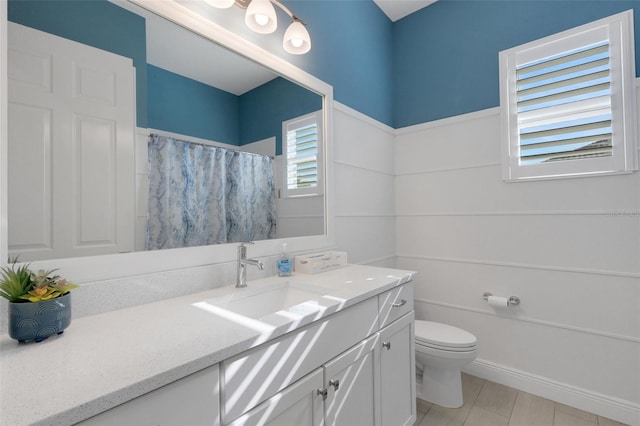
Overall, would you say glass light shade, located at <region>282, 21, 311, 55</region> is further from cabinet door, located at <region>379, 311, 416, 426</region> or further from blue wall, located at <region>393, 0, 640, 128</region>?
cabinet door, located at <region>379, 311, 416, 426</region>

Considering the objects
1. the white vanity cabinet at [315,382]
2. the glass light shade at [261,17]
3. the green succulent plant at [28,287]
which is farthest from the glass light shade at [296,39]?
the green succulent plant at [28,287]

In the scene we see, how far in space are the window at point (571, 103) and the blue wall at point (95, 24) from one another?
2.20m

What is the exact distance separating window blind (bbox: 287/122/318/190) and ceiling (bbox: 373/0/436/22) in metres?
1.43

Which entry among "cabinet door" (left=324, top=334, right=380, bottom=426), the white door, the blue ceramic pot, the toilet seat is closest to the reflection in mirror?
the white door

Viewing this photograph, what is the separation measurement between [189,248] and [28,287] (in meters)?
0.52

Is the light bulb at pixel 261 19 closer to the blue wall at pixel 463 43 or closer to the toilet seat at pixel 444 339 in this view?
the blue wall at pixel 463 43

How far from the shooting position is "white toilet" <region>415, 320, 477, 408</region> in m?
1.77

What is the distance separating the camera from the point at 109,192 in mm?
1031

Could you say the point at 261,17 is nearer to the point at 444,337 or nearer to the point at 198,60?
the point at 198,60

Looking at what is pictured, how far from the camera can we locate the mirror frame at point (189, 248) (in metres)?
0.84

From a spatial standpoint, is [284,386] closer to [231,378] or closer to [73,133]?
[231,378]

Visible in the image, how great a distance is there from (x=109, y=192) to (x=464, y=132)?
229 centimetres

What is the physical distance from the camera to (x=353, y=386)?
117 cm

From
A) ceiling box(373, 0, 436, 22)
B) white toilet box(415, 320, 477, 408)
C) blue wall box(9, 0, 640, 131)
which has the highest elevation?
ceiling box(373, 0, 436, 22)
